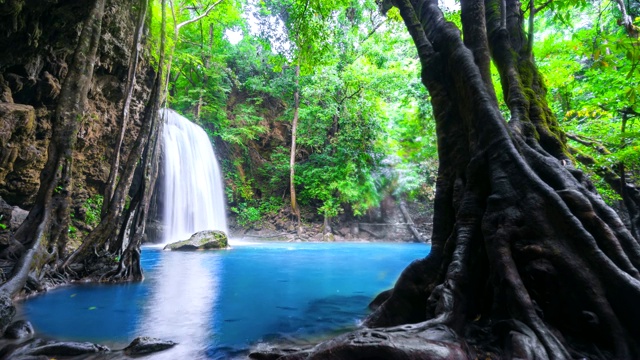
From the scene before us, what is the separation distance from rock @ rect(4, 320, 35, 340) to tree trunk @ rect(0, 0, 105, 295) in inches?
71.9

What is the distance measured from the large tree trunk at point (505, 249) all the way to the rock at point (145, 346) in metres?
1.87

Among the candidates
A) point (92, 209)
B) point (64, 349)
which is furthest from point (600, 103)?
point (92, 209)

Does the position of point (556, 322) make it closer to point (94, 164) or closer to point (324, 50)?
point (324, 50)

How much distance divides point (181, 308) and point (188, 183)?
622 inches

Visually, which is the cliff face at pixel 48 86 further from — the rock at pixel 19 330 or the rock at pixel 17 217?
the rock at pixel 19 330

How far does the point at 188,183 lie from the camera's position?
19734 mm

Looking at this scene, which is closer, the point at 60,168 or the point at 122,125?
the point at 60,168

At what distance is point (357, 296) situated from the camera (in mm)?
6270

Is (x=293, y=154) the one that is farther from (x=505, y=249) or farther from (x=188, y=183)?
(x=505, y=249)

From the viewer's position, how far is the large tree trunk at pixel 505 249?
2357mm

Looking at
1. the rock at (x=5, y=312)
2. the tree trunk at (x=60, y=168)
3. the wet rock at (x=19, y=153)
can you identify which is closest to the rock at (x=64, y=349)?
the rock at (x=5, y=312)

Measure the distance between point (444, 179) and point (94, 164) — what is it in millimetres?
12883

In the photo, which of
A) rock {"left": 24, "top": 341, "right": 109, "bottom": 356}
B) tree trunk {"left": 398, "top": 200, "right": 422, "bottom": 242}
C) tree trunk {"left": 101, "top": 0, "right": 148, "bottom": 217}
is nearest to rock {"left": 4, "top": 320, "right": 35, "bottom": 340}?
Answer: rock {"left": 24, "top": 341, "right": 109, "bottom": 356}

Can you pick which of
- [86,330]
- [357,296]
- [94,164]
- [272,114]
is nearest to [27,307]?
[86,330]
